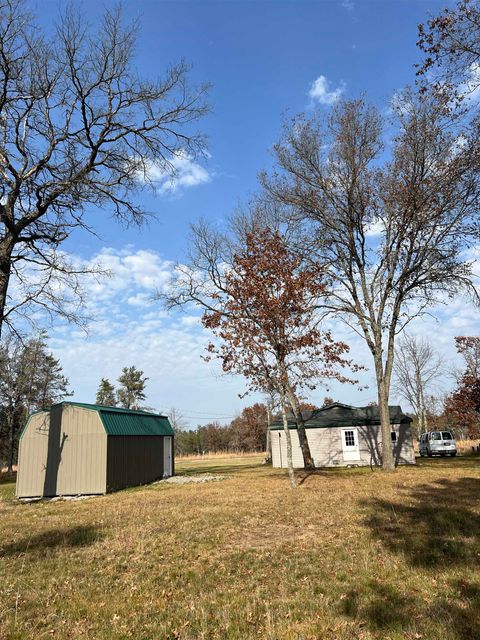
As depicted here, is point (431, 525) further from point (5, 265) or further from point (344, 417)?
point (344, 417)

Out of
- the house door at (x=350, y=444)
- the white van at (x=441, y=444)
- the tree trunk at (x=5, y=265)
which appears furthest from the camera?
the white van at (x=441, y=444)

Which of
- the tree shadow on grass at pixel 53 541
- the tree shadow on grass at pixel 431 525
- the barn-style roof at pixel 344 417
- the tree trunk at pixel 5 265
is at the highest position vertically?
the tree trunk at pixel 5 265

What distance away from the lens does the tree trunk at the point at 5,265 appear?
13.8m

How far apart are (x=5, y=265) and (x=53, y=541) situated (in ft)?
29.0

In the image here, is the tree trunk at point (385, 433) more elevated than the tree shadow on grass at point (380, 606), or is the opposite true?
the tree trunk at point (385, 433)

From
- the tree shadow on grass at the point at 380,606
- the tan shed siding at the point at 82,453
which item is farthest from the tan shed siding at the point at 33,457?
the tree shadow on grass at the point at 380,606

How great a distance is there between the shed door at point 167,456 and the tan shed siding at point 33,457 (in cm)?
772

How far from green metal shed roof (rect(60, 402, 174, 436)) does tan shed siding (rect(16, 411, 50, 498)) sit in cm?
185

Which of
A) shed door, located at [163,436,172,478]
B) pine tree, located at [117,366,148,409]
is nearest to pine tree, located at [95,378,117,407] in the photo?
pine tree, located at [117,366,148,409]

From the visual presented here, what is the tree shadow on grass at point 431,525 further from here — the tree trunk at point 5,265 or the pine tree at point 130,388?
the pine tree at point 130,388

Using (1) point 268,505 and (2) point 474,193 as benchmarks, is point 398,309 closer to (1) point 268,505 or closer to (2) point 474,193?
(2) point 474,193

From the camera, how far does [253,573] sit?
6.42m

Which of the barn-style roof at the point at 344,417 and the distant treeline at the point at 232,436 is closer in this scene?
the barn-style roof at the point at 344,417

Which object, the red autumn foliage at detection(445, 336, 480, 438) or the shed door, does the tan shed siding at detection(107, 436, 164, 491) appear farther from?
the red autumn foliage at detection(445, 336, 480, 438)
